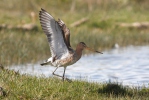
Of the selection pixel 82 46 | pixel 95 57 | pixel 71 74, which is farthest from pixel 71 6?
pixel 82 46

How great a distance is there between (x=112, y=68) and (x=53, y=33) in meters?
5.24

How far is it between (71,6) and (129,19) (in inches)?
268

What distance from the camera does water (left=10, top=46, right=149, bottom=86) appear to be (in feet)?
37.7

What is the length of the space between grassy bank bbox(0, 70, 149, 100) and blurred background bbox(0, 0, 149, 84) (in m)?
4.59

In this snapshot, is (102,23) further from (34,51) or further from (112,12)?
(34,51)

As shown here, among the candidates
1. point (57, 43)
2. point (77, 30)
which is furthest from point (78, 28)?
point (57, 43)

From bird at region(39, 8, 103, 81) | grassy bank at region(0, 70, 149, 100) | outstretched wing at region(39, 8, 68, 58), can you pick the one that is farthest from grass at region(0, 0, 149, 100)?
outstretched wing at region(39, 8, 68, 58)

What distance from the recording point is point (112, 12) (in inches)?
999

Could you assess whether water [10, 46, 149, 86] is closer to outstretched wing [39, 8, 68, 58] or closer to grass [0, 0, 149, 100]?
grass [0, 0, 149, 100]

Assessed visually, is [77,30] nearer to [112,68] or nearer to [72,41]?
[72,41]

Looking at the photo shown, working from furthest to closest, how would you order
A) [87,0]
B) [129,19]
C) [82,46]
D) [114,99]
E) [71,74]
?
[87,0]
[129,19]
[71,74]
[82,46]
[114,99]

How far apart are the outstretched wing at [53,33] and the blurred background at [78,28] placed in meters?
3.75

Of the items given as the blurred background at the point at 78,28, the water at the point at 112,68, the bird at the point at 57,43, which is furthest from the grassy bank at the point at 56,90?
the blurred background at the point at 78,28

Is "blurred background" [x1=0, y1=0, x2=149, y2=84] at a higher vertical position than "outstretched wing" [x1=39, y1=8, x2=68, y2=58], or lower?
higher
